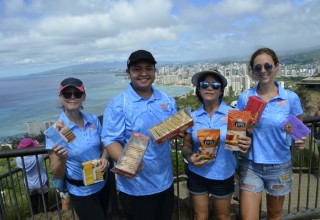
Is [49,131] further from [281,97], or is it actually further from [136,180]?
[281,97]

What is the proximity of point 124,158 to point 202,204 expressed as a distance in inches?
38.2

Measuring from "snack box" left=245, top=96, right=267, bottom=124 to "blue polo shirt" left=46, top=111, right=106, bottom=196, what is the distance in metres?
1.33

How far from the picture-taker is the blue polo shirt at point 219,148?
2.42m

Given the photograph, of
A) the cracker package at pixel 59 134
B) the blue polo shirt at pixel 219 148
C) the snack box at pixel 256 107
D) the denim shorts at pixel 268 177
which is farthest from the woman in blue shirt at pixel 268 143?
the cracker package at pixel 59 134

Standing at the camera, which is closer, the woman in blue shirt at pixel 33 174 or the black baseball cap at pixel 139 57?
the black baseball cap at pixel 139 57

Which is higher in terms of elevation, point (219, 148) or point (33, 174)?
point (219, 148)

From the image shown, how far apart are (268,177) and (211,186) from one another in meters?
0.53

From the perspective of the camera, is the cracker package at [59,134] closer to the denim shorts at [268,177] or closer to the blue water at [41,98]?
the denim shorts at [268,177]

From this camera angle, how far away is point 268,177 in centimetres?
250

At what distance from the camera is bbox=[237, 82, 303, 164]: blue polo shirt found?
2402 millimetres

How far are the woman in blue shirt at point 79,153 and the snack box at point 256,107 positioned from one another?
1.30m

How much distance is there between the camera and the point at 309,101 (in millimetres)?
20141

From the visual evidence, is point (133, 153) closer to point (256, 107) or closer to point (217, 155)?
point (217, 155)

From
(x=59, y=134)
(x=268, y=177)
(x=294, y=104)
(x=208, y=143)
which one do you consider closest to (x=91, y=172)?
(x=59, y=134)
